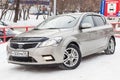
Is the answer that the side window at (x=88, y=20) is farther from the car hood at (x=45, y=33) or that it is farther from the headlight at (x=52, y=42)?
the headlight at (x=52, y=42)

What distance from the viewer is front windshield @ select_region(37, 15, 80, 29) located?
7852mm

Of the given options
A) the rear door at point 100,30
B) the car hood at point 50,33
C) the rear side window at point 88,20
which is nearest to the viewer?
the car hood at point 50,33

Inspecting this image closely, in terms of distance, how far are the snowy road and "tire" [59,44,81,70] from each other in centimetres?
13

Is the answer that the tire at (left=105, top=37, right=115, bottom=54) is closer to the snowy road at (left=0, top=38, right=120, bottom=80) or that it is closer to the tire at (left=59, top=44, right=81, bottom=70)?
the snowy road at (left=0, top=38, right=120, bottom=80)

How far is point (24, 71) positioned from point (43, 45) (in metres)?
0.99

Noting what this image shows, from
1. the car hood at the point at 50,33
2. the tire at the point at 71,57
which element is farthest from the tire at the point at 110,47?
the car hood at the point at 50,33

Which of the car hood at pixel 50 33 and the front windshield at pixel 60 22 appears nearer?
the car hood at pixel 50 33

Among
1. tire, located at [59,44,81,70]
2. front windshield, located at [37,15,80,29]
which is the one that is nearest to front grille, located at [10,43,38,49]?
tire, located at [59,44,81,70]

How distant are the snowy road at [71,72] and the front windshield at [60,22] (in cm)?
115

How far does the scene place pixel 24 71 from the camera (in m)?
7.32

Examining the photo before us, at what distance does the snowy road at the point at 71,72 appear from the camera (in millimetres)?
6633

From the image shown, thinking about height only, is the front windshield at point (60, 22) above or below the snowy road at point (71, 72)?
above

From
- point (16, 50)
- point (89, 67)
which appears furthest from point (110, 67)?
point (16, 50)

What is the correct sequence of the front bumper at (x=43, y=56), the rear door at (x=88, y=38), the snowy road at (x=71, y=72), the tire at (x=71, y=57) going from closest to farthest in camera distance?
the snowy road at (x=71, y=72) < the front bumper at (x=43, y=56) < the tire at (x=71, y=57) < the rear door at (x=88, y=38)
